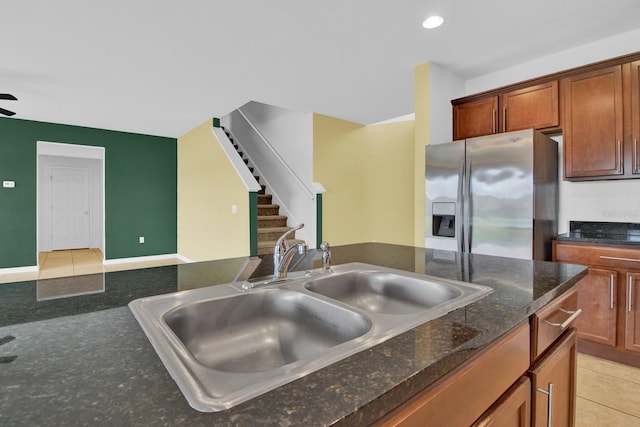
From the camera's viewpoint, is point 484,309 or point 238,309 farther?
point 238,309

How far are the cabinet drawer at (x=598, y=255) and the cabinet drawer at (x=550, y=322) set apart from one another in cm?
148

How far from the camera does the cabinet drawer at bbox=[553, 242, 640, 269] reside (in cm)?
217

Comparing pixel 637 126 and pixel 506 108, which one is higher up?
pixel 506 108

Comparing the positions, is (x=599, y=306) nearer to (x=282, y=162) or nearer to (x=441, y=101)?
(x=441, y=101)

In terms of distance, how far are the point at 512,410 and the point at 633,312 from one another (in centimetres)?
209

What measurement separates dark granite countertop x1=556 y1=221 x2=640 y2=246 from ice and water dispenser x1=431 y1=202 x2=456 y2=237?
0.75 meters

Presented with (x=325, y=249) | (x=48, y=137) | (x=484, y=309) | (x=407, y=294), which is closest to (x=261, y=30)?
(x=325, y=249)

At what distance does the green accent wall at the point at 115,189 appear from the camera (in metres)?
5.12

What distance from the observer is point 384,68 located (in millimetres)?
3250

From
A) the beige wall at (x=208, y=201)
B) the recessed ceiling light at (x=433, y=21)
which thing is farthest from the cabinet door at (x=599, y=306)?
the beige wall at (x=208, y=201)

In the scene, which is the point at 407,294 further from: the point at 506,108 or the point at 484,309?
the point at 506,108

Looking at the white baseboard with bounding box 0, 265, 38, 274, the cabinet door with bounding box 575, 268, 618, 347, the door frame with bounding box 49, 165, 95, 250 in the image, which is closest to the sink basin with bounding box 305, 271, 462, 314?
the cabinet door with bounding box 575, 268, 618, 347

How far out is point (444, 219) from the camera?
9.55 ft

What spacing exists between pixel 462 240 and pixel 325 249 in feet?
6.14
